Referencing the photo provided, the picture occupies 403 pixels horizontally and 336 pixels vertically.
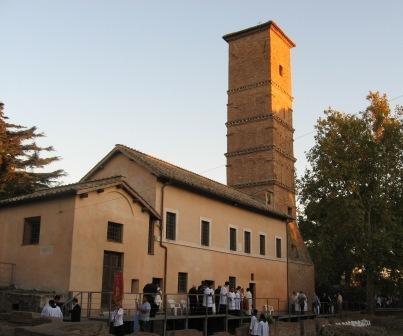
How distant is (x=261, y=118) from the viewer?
45125 mm

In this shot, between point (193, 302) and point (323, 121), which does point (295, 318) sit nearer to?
point (193, 302)

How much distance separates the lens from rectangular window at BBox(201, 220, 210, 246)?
95.8ft

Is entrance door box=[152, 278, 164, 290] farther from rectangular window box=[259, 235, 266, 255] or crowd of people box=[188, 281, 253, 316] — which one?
rectangular window box=[259, 235, 266, 255]

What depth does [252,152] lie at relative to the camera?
4488 cm

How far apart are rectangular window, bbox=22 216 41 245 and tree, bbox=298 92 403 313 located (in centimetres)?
2144

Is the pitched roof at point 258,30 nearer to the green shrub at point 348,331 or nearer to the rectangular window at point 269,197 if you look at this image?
the rectangular window at point 269,197

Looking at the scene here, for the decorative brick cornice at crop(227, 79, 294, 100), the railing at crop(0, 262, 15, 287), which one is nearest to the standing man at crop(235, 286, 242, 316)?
the railing at crop(0, 262, 15, 287)

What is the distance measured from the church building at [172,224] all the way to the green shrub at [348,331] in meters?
4.56

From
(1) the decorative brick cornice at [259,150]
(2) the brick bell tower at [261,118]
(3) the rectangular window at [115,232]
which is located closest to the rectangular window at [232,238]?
(3) the rectangular window at [115,232]

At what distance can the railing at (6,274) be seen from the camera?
2314cm

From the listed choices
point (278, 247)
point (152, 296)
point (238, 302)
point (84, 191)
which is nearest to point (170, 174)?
point (84, 191)

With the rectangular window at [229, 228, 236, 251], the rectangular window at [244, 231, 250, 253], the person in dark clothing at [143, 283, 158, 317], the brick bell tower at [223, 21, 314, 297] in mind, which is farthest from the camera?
the brick bell tower at [223, 21, 314, 297]

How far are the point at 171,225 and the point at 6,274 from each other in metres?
8.43

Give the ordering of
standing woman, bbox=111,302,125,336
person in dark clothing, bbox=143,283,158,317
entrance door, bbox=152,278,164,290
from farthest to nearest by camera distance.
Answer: entrance door, bbox=152,278,164,290 < person in dark clothing, bbox=143,283,158,317 < standing woman, bbox=111,302,125,336
